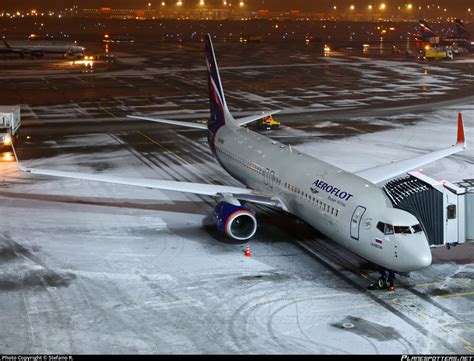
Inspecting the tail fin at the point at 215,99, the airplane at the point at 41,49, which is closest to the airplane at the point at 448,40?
the airplane at the point at 41,49

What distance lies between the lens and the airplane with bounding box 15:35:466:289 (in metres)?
27.9

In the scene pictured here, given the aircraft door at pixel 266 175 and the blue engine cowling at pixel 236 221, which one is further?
the aircraft door at pixel 266 175

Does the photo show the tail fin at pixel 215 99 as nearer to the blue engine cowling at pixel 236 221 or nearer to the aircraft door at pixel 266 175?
the aircraft door at pixel 266 175

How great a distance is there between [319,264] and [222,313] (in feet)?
21.0

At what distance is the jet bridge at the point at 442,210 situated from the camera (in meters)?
29.7

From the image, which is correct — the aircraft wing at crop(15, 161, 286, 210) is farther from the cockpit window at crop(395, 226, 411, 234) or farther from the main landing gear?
the cockpit window at crop(395, 226, 411, 234)

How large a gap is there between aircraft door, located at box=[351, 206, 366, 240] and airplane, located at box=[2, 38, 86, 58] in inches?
4526

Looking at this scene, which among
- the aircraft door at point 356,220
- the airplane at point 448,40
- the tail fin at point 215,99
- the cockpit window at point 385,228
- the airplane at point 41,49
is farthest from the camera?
the airplane at point 448,40

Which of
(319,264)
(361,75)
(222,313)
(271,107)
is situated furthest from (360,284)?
(361,75)

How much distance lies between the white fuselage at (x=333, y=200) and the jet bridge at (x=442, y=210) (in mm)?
1345

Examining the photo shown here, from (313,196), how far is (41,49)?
382 ft

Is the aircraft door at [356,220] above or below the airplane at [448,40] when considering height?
below

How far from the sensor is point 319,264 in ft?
104

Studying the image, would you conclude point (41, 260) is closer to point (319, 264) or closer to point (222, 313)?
point (222, 313)
